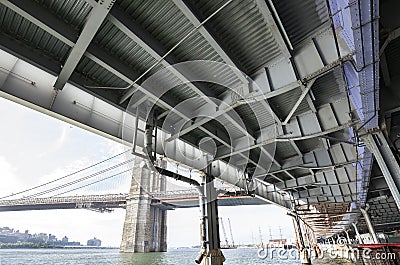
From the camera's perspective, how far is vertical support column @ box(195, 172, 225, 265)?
9109mm

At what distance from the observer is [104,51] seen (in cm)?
523

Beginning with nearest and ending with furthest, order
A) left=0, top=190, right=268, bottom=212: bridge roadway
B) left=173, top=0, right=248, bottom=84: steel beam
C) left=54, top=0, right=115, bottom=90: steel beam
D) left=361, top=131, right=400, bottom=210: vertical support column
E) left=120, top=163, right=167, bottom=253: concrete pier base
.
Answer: left=54, top=0, right=115, bottom=90: steel beam → left=173, top=0, right=248, bottom=84: steel beam → left=361, top=131, right=400, bottom=210: vertical support column → left=120, top=163, right=167, bottom=253: concrete pier base → left=0, top=190, right=268, bottom=212: bridge roadway

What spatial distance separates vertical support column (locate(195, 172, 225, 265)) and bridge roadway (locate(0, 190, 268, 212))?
45.7 metres

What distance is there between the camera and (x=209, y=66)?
572cm

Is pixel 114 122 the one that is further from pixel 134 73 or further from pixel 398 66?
pixel 398 66

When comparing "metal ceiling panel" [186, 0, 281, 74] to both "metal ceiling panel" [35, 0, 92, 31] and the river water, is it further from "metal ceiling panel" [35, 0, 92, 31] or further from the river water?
the river water

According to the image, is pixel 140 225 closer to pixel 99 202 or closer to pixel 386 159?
pixel 99 202

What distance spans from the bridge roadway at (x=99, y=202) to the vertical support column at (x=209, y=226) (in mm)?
45662

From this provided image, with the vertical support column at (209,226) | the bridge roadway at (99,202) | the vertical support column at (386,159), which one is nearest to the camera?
the vertical support column at (386,159)

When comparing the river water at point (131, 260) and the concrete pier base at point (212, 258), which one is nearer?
the concrete pier base at point (212, 258)

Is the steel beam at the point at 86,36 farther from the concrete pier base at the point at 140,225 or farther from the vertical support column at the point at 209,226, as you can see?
the concrete pier base at the point at 140,225

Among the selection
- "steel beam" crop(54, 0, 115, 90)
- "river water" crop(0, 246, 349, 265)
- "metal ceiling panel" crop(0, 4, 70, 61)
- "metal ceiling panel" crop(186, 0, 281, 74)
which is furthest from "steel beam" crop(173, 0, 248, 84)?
"river water" crop(0, 246, 349, 265)

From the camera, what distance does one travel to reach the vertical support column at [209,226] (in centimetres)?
911

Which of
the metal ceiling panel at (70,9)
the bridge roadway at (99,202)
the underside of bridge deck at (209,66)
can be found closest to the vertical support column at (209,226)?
the underside of bridge deck at (209,66)
